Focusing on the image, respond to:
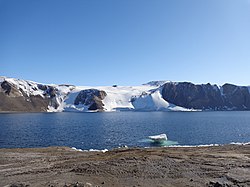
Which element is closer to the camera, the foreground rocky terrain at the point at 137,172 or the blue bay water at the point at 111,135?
the foreground rocky terrain at the point at 137,172

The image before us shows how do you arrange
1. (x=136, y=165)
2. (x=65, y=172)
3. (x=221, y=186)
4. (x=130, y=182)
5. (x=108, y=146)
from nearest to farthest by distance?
(x=221, y=186)
(x=130, y=182)
(x=65, y=172)
(x=136, y=165)
(x=108, y=146)

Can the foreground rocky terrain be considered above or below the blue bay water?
above

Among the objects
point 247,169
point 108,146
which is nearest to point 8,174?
point 247,169

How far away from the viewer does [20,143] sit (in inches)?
2435

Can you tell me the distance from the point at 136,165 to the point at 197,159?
7774 millimetres

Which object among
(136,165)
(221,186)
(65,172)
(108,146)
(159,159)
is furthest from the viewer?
(108,146)

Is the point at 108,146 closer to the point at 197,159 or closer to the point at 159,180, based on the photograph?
the point at 197,159

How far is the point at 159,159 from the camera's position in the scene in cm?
2731

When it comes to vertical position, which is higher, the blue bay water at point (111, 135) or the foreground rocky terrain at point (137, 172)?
the foreground rocky terrain at point (137, 172)

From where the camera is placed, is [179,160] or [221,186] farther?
[179,160]

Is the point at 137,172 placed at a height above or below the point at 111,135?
above

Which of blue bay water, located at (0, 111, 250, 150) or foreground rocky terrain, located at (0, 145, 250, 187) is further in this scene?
blue bay water, located at (0, 111, 250, 150)

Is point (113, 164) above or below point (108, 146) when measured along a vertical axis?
above

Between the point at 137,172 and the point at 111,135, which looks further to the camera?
the point at 111,135
